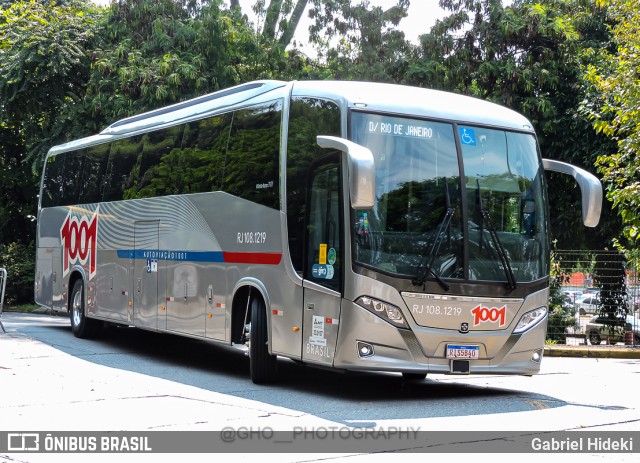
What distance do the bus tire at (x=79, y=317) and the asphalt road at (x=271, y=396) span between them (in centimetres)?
169

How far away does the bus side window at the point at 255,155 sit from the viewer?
11.9 m

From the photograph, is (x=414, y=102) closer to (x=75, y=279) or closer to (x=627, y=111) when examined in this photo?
(x=627, y=111)

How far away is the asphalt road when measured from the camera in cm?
887

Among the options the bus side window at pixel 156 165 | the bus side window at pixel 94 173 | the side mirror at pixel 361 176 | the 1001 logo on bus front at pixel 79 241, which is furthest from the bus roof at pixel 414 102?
the 1001 logo on bus front at pixel 79 241

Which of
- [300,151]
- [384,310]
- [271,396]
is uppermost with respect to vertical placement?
[300,151]

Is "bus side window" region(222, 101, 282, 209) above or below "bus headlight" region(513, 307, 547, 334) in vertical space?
above

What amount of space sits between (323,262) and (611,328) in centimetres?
1024

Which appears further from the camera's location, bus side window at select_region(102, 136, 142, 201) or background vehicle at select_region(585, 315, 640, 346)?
background vehicle at select_region(585, 315, 640, 346)

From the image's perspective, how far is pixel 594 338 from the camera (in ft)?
62.2

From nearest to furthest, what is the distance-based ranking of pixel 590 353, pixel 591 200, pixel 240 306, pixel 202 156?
pixel 591 200 → pixel 240 306 → pixel 202 156 → pixel 590 353

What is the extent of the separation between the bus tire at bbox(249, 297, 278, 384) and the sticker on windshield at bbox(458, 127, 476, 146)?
3.17m

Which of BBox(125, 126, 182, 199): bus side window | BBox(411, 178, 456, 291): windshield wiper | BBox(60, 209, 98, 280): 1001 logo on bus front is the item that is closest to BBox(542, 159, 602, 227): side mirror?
BBox(411, 178, 456, 291): windshield wiper

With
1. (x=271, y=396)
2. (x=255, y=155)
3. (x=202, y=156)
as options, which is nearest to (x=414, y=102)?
(x=255, y=155)

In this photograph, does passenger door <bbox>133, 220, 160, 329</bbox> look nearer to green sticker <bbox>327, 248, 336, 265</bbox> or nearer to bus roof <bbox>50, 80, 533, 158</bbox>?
bus roof <bbox>50, 80, 533, 158</bbox>
